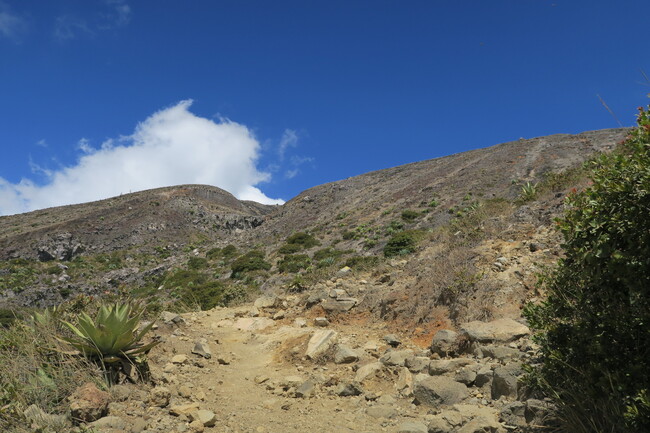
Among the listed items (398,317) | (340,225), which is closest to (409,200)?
(340,225)

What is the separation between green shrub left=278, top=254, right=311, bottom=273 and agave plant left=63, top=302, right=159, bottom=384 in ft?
44.1

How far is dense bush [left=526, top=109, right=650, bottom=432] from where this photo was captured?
104 inches

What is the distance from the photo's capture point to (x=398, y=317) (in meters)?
8.34

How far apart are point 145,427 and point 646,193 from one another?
15.9ft

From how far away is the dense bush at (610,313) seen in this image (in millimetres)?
2635

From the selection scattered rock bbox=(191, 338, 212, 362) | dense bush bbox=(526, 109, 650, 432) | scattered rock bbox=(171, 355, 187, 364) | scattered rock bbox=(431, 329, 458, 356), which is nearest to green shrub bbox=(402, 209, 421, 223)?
scattered rock bbox=(431, 329, 458, 356)

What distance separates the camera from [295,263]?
19.9 m

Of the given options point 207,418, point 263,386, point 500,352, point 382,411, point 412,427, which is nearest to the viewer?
point 412,427

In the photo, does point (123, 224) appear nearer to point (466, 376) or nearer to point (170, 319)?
point (170, 319)

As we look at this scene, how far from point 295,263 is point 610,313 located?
1740 centimetres

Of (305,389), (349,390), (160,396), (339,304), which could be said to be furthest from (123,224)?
(349,390)

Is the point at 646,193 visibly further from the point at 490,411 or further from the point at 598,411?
the point at 490,411

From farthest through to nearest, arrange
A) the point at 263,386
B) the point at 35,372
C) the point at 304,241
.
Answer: the point at 304,241 < the point at 263,386 < the point at 35,372

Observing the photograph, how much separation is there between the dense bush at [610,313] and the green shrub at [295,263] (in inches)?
612
